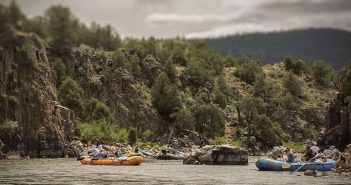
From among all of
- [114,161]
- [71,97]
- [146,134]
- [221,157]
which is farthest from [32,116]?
[146,134]

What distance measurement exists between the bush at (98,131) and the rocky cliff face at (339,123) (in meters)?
49.3

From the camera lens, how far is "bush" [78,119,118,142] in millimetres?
115938

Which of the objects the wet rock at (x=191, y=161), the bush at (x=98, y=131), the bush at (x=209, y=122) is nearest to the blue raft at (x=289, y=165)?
the wet rock at (x=191, y=161)

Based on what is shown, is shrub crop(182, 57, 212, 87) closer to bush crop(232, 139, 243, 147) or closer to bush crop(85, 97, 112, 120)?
bush crop(232, 139, 243, 147)

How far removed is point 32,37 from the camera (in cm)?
985

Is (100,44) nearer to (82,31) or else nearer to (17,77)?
(82,31)

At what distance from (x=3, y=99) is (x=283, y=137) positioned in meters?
103

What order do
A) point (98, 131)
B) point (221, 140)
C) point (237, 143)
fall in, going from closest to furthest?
1. point (98, 131)
2. point (221, 140)
3. point (237, 143)

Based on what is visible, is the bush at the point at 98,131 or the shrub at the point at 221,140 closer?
the bush at the point at 98,131

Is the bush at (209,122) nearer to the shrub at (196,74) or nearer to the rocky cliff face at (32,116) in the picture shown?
the shrub at (196,74)

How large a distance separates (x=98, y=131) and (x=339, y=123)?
55.0m

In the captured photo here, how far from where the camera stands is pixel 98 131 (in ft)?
395

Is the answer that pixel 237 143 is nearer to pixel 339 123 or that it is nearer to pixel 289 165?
pixel 339 123

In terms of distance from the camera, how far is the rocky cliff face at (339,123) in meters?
117
